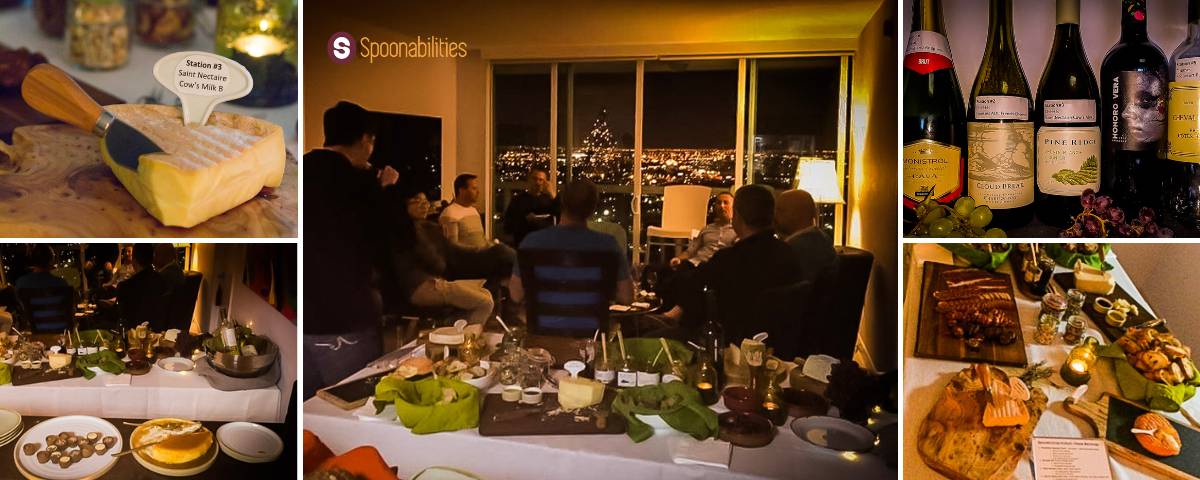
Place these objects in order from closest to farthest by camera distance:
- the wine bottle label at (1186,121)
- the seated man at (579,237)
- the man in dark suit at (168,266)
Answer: the wine bottle label at (1186,121) → the seated man at (579,237) → the man in dark suit at (168,266)

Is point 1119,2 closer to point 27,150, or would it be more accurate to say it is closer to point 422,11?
point 422,11

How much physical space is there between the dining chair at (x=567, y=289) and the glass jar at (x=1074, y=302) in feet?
2.70

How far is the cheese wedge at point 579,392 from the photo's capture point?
4.87 ft

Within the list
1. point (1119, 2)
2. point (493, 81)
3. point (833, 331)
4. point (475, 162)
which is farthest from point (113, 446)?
point (1119, 2)

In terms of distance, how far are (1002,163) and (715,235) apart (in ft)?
1.67

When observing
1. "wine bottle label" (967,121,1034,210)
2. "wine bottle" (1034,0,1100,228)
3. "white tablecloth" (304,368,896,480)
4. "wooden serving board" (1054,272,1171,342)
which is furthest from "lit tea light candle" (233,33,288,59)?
"wooden serving board" (1054,272,1171,342)

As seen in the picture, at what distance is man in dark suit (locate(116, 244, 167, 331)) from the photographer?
1562 millimetres

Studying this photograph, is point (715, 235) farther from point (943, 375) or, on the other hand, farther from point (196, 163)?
point (196, 163)

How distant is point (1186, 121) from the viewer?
1343 millimetres

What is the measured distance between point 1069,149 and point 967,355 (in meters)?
0.40

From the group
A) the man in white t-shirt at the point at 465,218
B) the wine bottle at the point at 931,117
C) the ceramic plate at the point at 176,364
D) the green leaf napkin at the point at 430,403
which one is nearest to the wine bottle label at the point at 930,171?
the wine bottle at the point at 931,117

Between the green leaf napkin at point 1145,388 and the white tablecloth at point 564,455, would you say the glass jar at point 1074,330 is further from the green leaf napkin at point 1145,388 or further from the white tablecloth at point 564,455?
the white tablecloth at point 564,455

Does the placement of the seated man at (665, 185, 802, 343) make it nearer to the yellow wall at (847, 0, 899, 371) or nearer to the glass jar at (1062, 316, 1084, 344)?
the yellow wall at (847, 0, 899, 371)

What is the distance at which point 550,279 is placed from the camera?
1.48 metres
